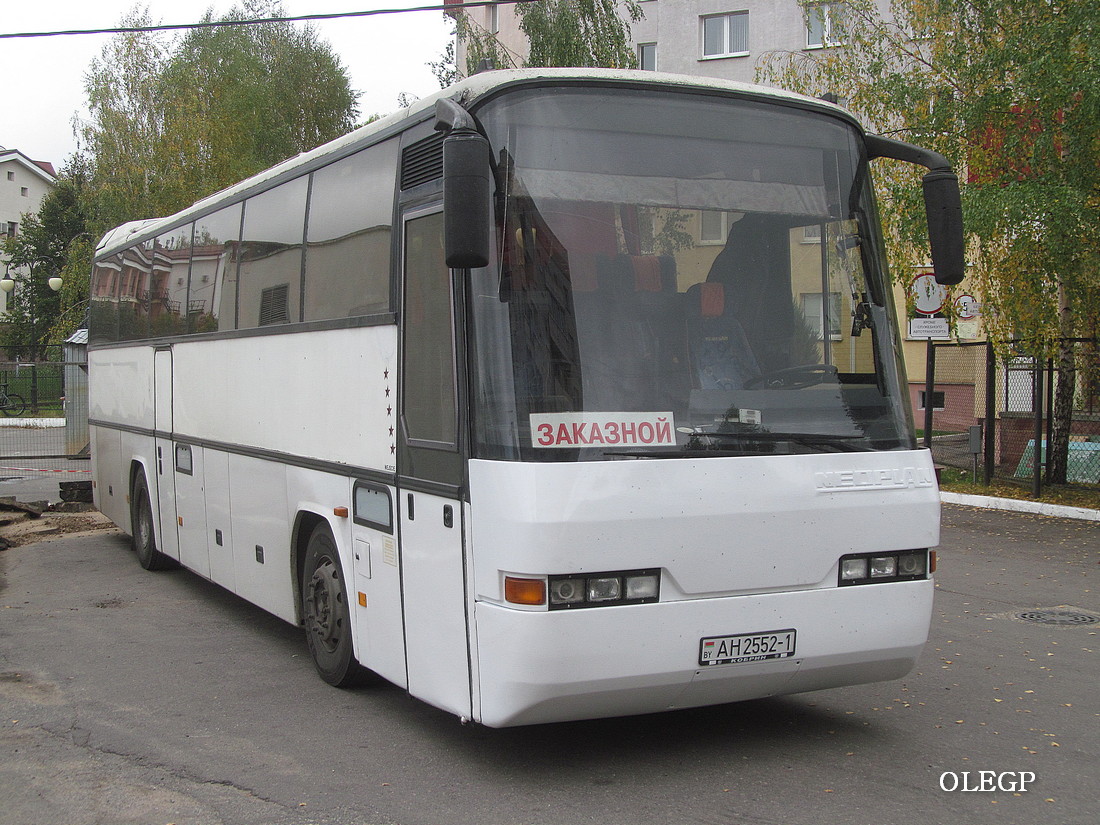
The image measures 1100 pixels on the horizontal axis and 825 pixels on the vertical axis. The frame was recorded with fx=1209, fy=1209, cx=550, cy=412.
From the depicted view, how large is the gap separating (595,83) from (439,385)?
155 centimetres

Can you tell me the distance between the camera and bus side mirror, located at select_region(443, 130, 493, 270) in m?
4.80

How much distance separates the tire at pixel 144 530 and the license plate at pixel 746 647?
734 centimetres

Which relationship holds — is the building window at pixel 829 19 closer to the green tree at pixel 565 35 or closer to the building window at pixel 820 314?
the green tree at pixel 565 35

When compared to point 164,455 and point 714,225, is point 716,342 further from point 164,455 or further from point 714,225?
point 164,455

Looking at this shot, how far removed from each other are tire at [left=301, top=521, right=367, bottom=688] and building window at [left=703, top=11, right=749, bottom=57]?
109ft

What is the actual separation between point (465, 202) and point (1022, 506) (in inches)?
504

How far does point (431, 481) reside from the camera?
18.4 ft

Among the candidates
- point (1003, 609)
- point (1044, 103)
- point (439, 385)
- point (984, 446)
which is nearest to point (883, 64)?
point (1044, 103)

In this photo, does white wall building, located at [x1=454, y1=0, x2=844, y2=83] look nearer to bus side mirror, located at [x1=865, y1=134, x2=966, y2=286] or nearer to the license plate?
bus side mirror, located at [x1=865, y1=134, x2=966, y2=286]

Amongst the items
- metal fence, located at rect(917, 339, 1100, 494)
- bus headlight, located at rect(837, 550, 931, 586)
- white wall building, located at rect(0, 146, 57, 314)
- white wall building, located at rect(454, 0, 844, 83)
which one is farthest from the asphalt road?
white wall building, located at rect(0, 146, 57, 314)

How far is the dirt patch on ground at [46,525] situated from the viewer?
14.3 meters

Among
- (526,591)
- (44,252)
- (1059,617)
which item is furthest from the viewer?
(44,252)

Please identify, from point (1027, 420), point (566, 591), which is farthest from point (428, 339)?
point (1027, 420)

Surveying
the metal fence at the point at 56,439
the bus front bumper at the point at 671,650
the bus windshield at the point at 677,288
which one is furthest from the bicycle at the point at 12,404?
the bus front bumper at the point at 671,650
